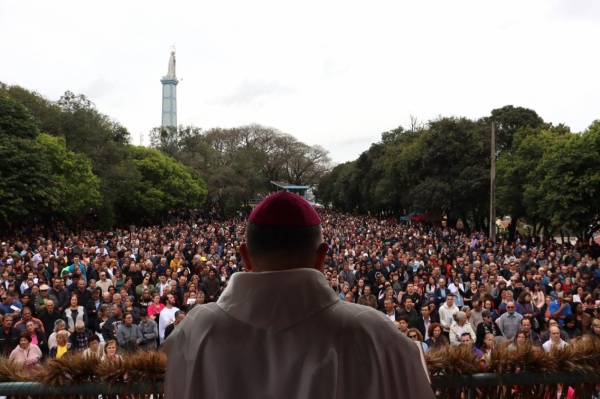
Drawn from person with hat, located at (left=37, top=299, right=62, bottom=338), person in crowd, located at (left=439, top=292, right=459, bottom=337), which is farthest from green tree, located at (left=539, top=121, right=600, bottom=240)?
person with hat, located at (left=37, top=299, right=62, bottom=338)

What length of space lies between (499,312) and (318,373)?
9570mm

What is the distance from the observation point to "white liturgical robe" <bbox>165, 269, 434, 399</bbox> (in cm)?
147

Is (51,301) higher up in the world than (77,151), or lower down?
lower down

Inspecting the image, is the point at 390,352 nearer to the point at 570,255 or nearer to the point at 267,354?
the point at 267,354

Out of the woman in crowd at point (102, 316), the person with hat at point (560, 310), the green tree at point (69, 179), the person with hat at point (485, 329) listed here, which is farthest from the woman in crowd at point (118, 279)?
the green tree at point (69, 179)

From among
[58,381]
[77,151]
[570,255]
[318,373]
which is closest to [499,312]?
[58,381]

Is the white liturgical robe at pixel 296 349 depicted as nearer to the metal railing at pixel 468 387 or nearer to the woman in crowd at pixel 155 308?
the metal railing at pixel 468 387

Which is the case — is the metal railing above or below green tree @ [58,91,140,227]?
below

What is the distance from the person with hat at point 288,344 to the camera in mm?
1469

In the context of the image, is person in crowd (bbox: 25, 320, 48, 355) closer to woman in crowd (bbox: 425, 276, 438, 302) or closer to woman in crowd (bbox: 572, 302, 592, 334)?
woman in crowd (bbox: 425, 276, 438, 302)

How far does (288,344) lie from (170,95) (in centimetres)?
13450

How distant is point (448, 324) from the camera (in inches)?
353

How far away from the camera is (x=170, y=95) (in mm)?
129875

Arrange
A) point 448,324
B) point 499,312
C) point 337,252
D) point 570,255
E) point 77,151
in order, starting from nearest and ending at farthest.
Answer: point 448,324
point 499,312
point 570,255
point 337,252
point 77,151
